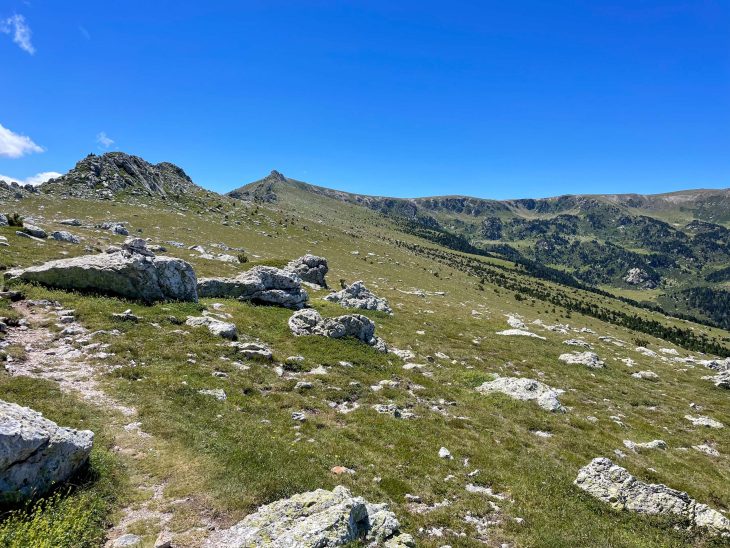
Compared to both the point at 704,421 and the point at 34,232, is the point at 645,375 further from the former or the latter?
the point at 34,232

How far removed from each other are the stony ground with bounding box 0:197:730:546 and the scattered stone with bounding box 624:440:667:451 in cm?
22

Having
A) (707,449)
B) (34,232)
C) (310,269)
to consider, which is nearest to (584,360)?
(707,449)

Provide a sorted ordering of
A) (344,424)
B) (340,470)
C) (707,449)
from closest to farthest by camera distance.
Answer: (340,470) → (344,424) → (707,449)

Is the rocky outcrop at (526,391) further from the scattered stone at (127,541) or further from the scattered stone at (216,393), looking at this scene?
the scattered stone at (127,541)

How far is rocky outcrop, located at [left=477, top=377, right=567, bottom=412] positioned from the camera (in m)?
25.6

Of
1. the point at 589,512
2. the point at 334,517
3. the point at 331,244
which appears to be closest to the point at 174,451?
the point at 334,517

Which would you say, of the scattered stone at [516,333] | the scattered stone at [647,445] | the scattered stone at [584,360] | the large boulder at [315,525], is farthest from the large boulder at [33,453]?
the scattered stone at [516,333]

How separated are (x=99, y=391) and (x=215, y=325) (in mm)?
9622

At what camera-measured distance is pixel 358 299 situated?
45469 millimetres

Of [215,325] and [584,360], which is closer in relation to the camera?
[215,325]

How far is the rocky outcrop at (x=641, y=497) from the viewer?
47.1 ft

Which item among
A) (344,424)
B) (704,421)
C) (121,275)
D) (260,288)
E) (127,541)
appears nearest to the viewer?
(127,541)

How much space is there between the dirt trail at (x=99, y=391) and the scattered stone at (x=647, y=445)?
2204 cm

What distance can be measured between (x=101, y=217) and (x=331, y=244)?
58.1 meters
